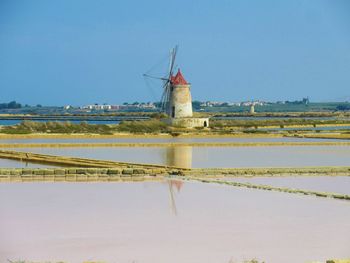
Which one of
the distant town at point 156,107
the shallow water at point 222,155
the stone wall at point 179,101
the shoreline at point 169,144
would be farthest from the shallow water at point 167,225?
the distant town at point 156,107

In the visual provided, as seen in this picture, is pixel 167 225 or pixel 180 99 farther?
pixel 180 99

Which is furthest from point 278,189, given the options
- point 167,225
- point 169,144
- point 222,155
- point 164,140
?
point 164,140

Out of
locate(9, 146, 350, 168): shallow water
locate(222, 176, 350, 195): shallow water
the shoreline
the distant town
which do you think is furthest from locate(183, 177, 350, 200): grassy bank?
the distant town

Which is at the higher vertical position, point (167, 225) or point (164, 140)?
point (167, 225)

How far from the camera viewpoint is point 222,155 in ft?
60.5

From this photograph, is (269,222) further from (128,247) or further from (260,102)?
(260,102)

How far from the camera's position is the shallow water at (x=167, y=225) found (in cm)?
671

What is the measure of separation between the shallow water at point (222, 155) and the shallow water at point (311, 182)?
7.84ft

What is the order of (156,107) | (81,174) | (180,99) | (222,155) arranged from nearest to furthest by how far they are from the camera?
(81,174) < (222,155) < (180,99) < (156,107)

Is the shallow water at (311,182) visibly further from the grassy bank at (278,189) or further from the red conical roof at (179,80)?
the red conical roof at (179,80)

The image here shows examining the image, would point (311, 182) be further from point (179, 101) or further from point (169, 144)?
point (179, 101)

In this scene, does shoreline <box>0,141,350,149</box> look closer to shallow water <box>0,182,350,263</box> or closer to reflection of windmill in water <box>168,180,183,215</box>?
reflection of windmill in water <box>168,180,183,215</box>

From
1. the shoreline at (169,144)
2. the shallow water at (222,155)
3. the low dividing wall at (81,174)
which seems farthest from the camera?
the shoreline at (169,144)

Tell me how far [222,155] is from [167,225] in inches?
411
